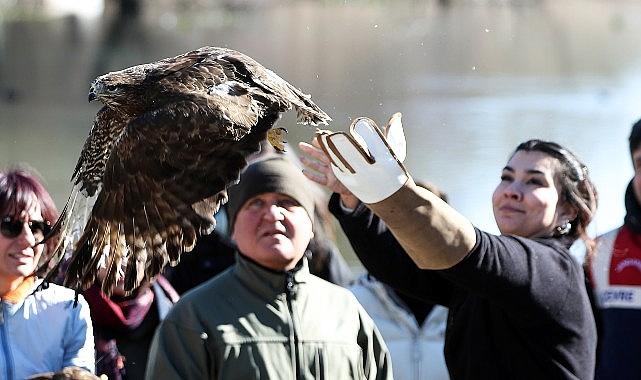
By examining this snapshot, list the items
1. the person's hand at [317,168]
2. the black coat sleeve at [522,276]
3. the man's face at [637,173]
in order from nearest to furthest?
1. the black coat sleeve at [522,276]
2. the person's hand at [317,168]
3. the man's face at [637,173]

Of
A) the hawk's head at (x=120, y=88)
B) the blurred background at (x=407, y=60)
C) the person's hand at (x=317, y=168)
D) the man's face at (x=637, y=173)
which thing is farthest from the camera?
the blurred background at (x=407, y=60)

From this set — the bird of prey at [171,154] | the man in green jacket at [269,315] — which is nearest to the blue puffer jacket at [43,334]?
the bird of prey at [171,154]

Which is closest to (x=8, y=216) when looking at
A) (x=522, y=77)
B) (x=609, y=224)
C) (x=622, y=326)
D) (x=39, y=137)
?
(x=622, y=326)

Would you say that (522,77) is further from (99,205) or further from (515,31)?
(99,205)

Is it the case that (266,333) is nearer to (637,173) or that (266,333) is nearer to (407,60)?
(637,173)

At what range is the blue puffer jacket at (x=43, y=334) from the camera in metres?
3.78

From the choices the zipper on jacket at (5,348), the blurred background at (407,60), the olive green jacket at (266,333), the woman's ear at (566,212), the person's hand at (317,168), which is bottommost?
the blurred background at (407,60)

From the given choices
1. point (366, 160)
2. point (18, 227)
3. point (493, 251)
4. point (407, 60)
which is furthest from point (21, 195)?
point (407, 60)

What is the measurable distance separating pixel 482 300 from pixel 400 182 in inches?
32.3

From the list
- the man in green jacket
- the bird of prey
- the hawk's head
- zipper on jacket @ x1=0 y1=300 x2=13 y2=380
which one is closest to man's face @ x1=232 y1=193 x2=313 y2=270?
the man in green jacket

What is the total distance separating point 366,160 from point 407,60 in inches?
605

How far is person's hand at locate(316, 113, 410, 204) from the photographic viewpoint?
2979 millimetres

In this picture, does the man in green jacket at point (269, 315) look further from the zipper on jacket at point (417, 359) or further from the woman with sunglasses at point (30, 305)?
the zipper on jacket at point (417, 359)

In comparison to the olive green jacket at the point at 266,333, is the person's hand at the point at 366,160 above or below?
above
